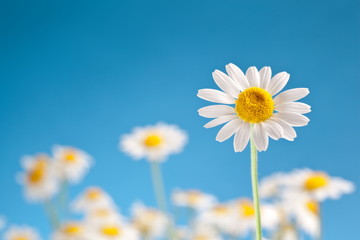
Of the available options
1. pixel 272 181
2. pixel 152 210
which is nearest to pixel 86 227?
pixel 152 210

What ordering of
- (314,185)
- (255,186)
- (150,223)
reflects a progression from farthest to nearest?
(150,223) < (314,185) < (255,186)

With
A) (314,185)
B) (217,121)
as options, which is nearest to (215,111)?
(217,121)

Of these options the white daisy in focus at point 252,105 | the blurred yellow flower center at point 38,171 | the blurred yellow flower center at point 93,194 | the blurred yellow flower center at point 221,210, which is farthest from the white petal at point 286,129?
the blurred yellow flower center at point 93,194

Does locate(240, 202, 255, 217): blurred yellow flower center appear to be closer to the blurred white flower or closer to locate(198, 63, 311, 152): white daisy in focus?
the blurred white flower

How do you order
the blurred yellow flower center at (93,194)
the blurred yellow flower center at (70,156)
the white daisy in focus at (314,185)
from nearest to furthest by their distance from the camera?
1. the white daisy in focus at (314,185)
2. the blurred yellow flower center at (70,156)
3. the blurred yellow flower center at (93,194)

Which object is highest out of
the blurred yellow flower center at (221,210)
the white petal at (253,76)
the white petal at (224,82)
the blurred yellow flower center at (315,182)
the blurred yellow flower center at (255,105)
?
the blurred yellow flower center at (221,210)

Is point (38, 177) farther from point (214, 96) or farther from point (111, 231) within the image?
point (214, 96)

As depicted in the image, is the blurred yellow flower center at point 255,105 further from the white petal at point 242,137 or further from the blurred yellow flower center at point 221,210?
the blurred yellow flower center at point 221,210
